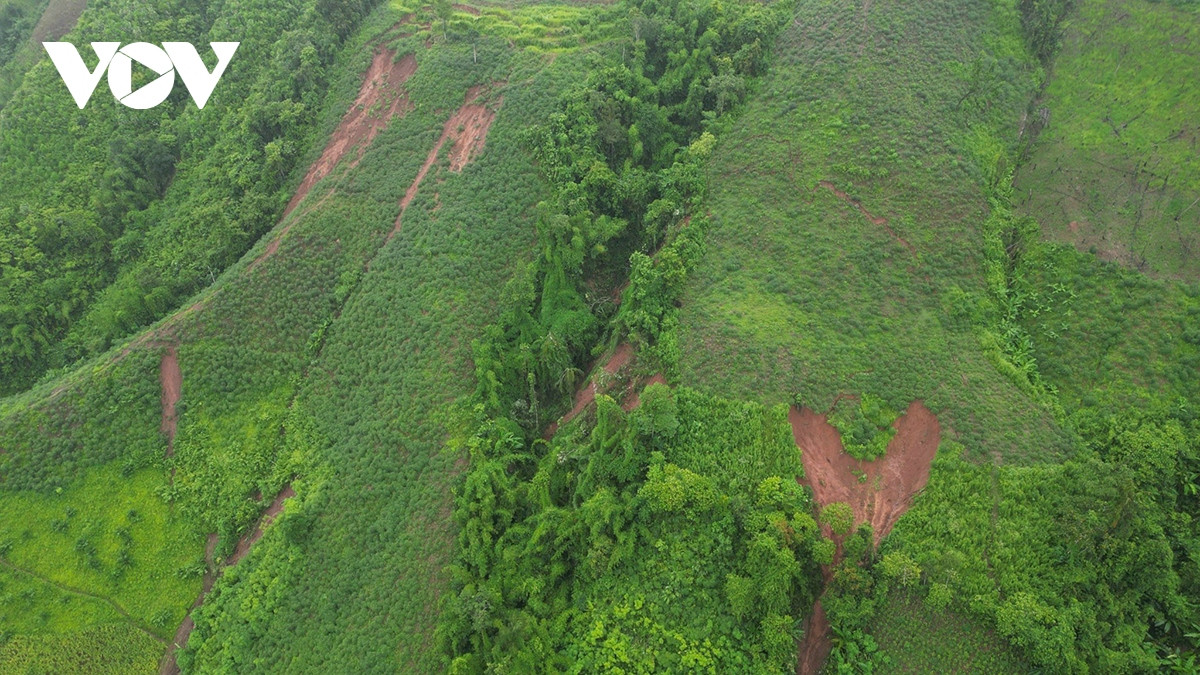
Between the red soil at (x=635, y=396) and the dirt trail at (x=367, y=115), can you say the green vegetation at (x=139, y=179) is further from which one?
the red soil at (x=635, y=396)

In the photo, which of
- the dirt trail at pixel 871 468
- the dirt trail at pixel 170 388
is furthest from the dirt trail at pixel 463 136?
the dirt trail at pixel 871 468

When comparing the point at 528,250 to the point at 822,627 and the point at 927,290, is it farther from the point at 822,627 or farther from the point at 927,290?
the point at 822,627

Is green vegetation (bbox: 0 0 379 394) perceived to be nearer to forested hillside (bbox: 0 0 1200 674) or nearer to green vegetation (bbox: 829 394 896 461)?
forested hillside (bbox: 0 0 1200 674)

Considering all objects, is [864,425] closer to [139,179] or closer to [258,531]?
[258,531]

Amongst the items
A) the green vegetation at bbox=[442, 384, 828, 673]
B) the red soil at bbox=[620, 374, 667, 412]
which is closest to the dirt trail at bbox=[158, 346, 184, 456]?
the green vegetation at bbox=[442, 384, 828, 673]

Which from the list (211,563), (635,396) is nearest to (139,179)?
(211,563)
